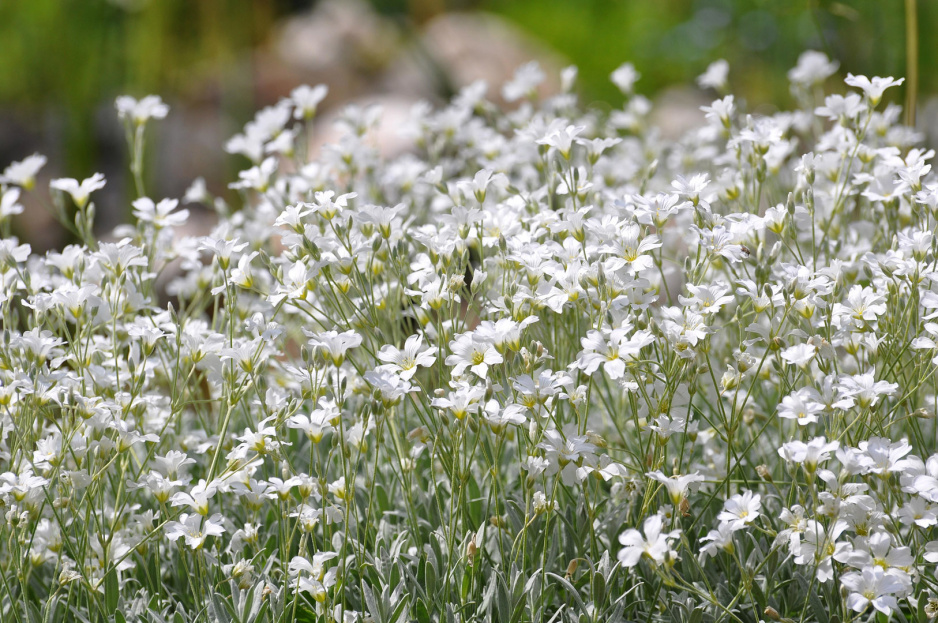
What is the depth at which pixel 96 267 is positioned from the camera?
223cm

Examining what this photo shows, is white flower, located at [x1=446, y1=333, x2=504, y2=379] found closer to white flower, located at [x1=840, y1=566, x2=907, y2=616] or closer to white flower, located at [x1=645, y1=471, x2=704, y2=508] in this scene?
white flower, located at [x1=645, y1=471, x2=704, y2=508]

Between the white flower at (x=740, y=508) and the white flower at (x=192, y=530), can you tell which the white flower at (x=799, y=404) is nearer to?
the white flower at (x=740, y=508)

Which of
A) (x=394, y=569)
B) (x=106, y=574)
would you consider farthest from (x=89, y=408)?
(x=394, y=569)

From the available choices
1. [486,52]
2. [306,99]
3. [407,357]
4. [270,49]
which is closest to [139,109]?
[306,99]

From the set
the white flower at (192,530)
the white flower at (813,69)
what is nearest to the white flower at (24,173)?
the white flower at (192,530)

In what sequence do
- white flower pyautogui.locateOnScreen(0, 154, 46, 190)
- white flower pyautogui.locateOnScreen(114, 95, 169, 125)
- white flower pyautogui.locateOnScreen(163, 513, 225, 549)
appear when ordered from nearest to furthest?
white flower pyautogui.locateOnScreen(163, 513, 225, 549) < white flower pyautogui.locateOnScreen(0, 154, 46, 190) < white flower pyautogui.locateOnScreen(114, 95, 169, 125)

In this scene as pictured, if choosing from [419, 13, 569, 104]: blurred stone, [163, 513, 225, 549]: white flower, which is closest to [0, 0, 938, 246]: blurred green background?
[419, 13, 569, 104]: blurred stone

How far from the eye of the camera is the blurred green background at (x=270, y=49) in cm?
575

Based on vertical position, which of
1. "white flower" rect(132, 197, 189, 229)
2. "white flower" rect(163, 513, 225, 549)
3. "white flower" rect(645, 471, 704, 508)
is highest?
"white flower" rect(132, 197, 189, 229)

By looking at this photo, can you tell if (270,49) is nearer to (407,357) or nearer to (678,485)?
(407,357)

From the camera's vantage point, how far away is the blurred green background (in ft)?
18.9

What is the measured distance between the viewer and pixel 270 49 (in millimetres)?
9930

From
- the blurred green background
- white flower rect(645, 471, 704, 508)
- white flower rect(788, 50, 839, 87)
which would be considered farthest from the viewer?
the blurred green background

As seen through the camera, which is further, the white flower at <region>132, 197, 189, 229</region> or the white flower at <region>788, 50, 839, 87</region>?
the white flower at <region>788, 50, 839, 87</region>
